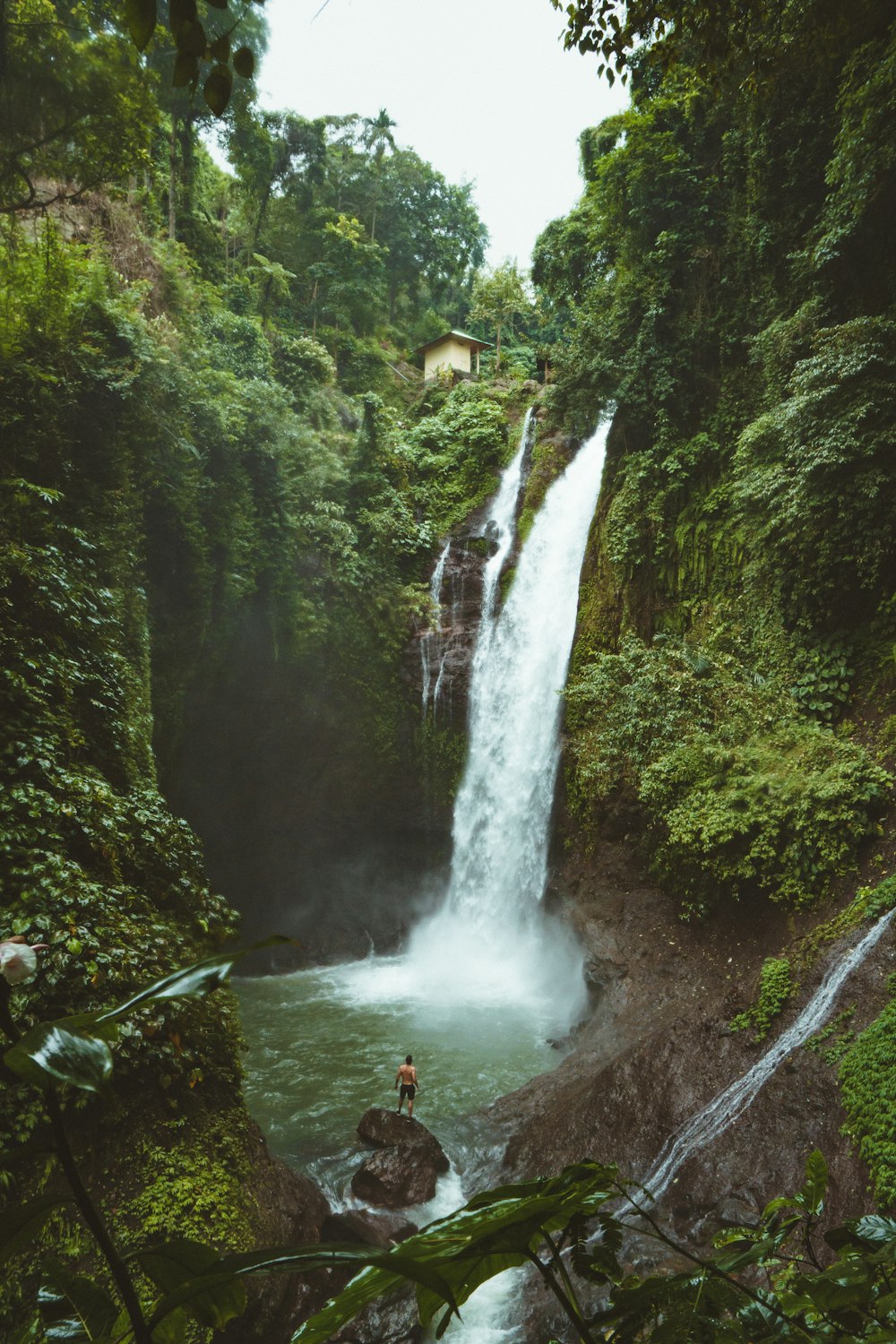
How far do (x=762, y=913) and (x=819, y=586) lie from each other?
387cm

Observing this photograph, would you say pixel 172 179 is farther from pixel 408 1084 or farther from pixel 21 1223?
pixel 21 1223

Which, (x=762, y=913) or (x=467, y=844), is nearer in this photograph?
(x=762, y=913)

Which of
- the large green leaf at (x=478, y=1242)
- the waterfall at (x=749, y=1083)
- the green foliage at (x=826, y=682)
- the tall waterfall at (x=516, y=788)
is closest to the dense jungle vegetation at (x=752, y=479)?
the green foliage at (x=826, y=682)

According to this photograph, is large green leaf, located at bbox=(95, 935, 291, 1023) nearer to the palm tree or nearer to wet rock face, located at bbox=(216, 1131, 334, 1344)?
wet rock face, located at bbox=(216, 1131, 334, 1344)

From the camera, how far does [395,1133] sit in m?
7.00

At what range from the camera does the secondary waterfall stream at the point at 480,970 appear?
812 cm

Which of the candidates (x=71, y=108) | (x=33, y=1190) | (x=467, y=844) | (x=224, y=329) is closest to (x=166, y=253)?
(x=224, y=329)

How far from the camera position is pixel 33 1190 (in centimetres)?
409

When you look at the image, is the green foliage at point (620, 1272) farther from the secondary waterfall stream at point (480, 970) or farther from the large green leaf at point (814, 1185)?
the secondary waterfall stream at point (480, 970)

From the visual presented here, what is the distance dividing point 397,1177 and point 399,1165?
11cm

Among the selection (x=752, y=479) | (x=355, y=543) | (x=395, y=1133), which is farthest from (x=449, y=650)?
(x=395, y=1133)

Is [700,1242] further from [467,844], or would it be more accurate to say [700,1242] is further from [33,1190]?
[467,844]

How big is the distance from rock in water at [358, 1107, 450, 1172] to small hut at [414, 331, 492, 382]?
71.5 ft

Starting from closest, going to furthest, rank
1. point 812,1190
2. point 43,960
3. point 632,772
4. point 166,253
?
point 812,1190 → point 43,960 → point 632,772 → point 166,253
